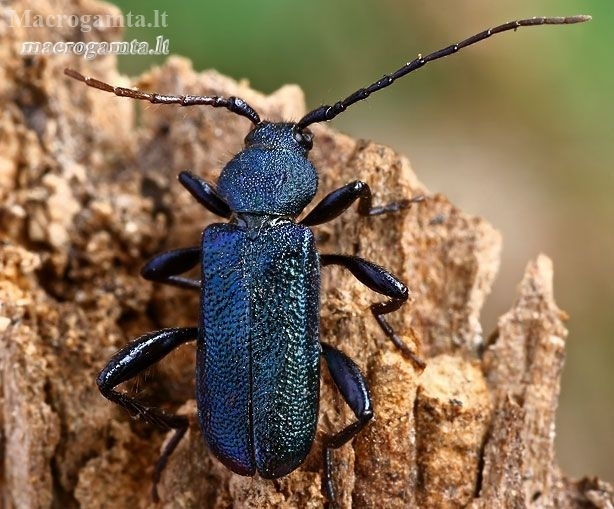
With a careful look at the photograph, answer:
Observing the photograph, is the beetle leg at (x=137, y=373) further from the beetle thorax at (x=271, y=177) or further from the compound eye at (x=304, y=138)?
the compound eye at (x=304, y=138)

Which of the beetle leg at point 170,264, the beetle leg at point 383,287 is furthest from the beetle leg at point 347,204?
the beetle leg at point 170,264

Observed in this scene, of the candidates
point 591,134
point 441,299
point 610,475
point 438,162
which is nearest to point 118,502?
point 441,299

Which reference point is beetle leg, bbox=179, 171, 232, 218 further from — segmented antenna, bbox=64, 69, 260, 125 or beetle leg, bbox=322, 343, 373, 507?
beetle leg, bbox=322, 343, 373, 507

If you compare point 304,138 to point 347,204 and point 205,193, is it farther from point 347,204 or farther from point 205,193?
point 205,193

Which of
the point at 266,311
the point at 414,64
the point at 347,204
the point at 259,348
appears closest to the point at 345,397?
the point at 259,348

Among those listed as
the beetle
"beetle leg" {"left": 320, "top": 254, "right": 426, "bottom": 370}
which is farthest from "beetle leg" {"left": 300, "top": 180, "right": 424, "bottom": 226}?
"beetle leg" {"left": 320, "top": 254, "right": 426, "bottom": 370}

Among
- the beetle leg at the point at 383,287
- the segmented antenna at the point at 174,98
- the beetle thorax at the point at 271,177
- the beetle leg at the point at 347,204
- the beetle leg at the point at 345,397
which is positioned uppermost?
the segmented antenna at the point at 174,98

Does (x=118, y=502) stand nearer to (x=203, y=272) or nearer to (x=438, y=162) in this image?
(x=203, y=272)
